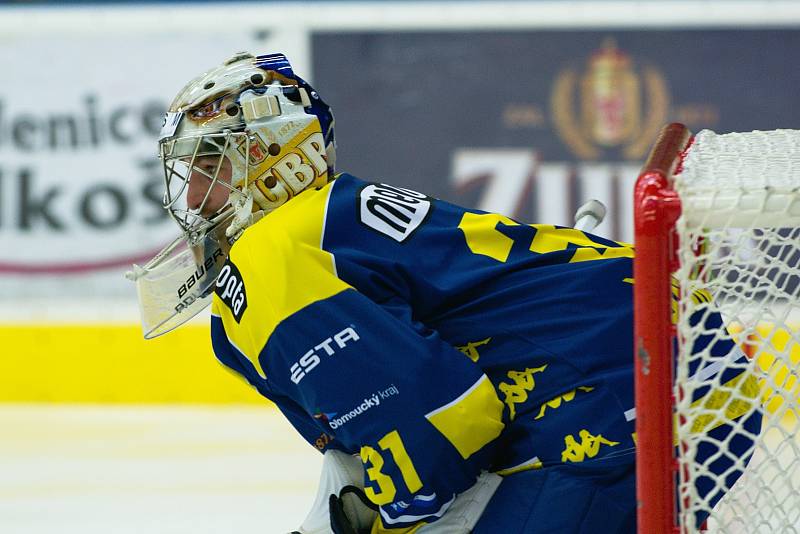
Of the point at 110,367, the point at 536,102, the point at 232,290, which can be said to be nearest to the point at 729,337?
the point at 232,290

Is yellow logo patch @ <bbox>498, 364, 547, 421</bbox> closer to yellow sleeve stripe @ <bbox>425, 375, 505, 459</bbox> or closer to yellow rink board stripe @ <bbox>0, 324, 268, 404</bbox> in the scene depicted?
yellow sleeve stripe @ <bbox>425, 375, 505, 459</bbox>

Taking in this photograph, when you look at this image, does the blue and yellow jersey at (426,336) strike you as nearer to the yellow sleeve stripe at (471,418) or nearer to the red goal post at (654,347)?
the yellow sleeve stripe at (471,418)

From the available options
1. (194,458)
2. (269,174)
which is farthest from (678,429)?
(194,458)

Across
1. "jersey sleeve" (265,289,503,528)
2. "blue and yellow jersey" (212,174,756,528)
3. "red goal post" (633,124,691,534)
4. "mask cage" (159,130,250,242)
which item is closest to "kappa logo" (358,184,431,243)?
"blue and yellow jersey" (212,174,756,528)

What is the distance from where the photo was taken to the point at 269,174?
161cm

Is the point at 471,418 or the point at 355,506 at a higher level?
the point at 471,418

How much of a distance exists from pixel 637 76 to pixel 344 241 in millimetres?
3239

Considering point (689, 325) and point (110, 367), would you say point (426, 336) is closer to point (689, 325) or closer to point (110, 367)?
point (689, 325)

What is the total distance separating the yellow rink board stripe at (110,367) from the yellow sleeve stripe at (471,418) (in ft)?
10.3

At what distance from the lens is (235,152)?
159 cm

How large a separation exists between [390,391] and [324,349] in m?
0.08

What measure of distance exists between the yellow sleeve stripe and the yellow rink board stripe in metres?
3.12

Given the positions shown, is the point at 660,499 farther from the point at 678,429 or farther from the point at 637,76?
the point at 637,76

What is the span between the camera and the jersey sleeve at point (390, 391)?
50.8 inches
